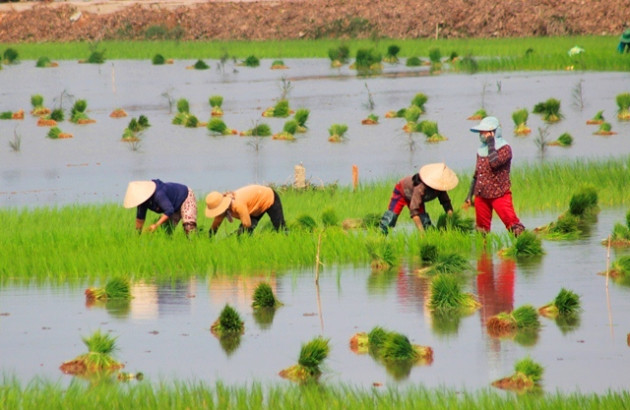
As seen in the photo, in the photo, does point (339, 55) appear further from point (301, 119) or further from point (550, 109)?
point (550, 109)

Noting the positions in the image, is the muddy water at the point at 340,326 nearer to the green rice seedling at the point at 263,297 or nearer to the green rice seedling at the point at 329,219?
the green rice seedling at the point at 263,297

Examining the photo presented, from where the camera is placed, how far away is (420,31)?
2149 inches

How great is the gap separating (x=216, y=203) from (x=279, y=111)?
18.5m

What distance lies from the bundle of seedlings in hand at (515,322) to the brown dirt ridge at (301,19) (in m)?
40.0

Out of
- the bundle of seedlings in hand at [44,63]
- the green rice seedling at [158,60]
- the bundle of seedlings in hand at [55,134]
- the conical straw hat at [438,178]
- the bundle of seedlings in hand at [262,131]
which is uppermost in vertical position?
the bundle of seedlings in hand at [44,63]

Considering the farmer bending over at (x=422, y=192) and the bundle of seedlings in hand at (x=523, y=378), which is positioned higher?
the farmer bending over at (x=422, y=192)

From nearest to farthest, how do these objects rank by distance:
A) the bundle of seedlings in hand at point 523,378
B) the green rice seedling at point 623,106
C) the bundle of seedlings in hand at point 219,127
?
the bundle of seedlings in hand at point 523,378 < the green rice seedling at point 623,106 < the bundle of seedlings in hand at point 219,127

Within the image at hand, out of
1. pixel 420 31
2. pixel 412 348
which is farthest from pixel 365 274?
pixel 420 31

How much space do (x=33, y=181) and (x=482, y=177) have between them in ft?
38.2

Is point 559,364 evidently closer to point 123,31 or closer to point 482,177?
point 482,177

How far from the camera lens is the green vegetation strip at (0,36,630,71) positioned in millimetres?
40469

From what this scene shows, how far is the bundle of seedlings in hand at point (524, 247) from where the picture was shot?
46.2 feet

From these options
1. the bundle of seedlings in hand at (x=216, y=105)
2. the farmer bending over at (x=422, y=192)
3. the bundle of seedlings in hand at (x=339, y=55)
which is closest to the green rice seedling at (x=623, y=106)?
the bundle of seedlings in hand at (x=216, y=105)

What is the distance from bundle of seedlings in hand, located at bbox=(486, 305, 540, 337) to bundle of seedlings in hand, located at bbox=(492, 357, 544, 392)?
5.44 feet
